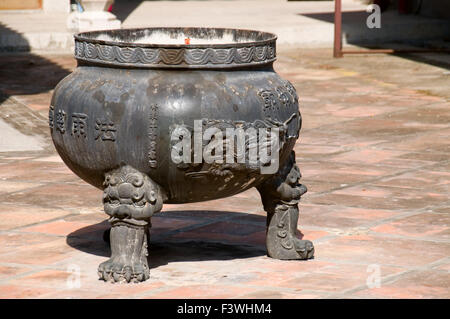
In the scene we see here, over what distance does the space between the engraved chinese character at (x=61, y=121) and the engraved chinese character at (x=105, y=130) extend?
25cm

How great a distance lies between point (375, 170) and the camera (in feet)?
27.7

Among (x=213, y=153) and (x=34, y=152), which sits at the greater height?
(x=213, y=153)

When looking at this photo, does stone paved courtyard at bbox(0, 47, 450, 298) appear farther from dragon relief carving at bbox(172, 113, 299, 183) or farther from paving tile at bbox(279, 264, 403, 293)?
dragon relief carving at bbox(172, 113, 299, 183)

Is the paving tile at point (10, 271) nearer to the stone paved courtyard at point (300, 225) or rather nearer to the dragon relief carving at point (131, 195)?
the stone paved courtyard at point (300, 225)

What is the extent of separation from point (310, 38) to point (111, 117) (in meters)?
11.6

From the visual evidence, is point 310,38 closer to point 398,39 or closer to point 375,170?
point 398,39

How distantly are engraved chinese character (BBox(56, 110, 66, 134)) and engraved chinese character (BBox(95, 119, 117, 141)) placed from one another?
251 mm

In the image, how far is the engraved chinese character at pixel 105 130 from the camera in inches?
216

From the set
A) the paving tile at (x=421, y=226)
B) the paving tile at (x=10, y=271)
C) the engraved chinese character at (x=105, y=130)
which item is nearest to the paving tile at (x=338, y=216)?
the paving tile at (x=421, y=226)

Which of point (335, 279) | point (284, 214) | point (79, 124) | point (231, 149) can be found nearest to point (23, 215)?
point (79, 124)

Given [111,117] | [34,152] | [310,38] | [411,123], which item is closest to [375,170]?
[411,123]

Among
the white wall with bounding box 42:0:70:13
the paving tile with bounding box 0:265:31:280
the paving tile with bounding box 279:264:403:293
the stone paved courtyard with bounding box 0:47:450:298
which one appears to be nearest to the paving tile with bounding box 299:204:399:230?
the stone paved courtyard with bounding box 0:47:450:298

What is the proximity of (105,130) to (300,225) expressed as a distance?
5.87 feet

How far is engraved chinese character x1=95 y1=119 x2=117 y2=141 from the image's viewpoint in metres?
5.48
